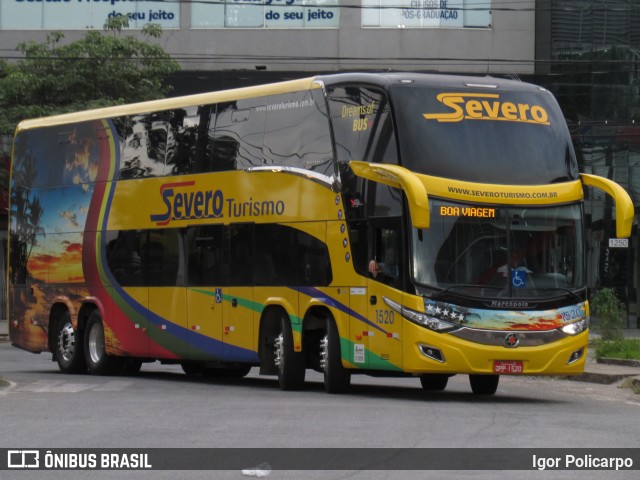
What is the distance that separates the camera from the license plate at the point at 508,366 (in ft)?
56.5

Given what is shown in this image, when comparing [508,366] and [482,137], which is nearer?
[508,366]

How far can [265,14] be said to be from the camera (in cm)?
4456

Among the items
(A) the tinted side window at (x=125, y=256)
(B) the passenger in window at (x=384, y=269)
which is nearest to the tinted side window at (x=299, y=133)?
(B) the passenger in window at (x=384, y=269)

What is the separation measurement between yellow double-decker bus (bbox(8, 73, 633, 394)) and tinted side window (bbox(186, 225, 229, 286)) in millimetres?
36

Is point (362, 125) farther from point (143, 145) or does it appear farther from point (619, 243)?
point (619, 243)

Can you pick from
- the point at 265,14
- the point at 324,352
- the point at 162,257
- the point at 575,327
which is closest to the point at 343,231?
the point at 324,352

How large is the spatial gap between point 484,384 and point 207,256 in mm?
4686

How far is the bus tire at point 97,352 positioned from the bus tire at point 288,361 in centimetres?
509

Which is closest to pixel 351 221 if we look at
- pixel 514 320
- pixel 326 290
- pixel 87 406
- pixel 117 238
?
pixel 326 290

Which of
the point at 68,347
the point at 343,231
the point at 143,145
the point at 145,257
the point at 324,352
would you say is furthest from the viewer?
the point at 68,347

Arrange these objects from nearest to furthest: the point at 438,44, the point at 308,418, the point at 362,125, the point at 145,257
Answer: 1. the point at 308,418
2. the point at 362,125
3. the point at 145,257
4. the point at 438,44

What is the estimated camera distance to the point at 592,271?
42.7 m

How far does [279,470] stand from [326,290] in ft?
26.8

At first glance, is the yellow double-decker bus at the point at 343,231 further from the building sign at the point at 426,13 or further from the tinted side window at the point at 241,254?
the building sign at the point at 426,13
